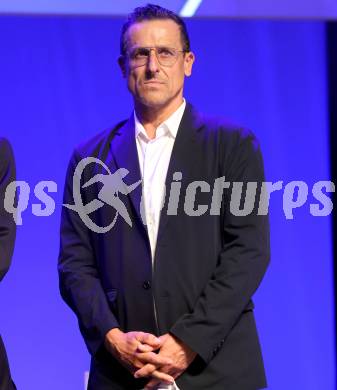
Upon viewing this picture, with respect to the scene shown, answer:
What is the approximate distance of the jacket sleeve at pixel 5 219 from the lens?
2721 millimetres

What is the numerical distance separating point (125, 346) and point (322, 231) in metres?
1.46

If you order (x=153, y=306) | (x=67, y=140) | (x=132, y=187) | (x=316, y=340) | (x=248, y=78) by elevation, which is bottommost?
(x=316, y=340)

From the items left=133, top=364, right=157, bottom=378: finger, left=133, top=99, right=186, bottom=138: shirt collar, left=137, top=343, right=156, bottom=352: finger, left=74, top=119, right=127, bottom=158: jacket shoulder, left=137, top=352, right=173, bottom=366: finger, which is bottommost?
left=133, top=364, right=157, bottom=378: finger

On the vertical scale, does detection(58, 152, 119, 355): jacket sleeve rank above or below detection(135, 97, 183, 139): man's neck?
below

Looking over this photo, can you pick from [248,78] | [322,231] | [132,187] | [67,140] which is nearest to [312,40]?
[248,78]

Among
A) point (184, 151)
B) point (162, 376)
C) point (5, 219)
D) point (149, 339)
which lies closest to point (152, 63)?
point (184, 151)

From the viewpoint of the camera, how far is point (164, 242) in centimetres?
270

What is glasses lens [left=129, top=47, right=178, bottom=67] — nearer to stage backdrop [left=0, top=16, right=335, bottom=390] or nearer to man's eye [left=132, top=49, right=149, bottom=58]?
man's eye [left=132, top=49, right=149, bottom=58]

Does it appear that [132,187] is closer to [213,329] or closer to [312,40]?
[213,329]

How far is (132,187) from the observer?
2.79 meters

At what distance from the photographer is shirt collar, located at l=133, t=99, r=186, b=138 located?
2.85 metres

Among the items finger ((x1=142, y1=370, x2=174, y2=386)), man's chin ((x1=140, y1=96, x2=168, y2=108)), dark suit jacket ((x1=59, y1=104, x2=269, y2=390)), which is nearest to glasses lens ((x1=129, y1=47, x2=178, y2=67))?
man's chin ((x1=140, y1=96, x2=168, y2=108))

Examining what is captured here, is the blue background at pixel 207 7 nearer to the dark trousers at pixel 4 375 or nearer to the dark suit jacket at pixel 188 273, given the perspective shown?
the dark suit jacket at pixel 188 273

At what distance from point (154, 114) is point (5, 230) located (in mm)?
617
